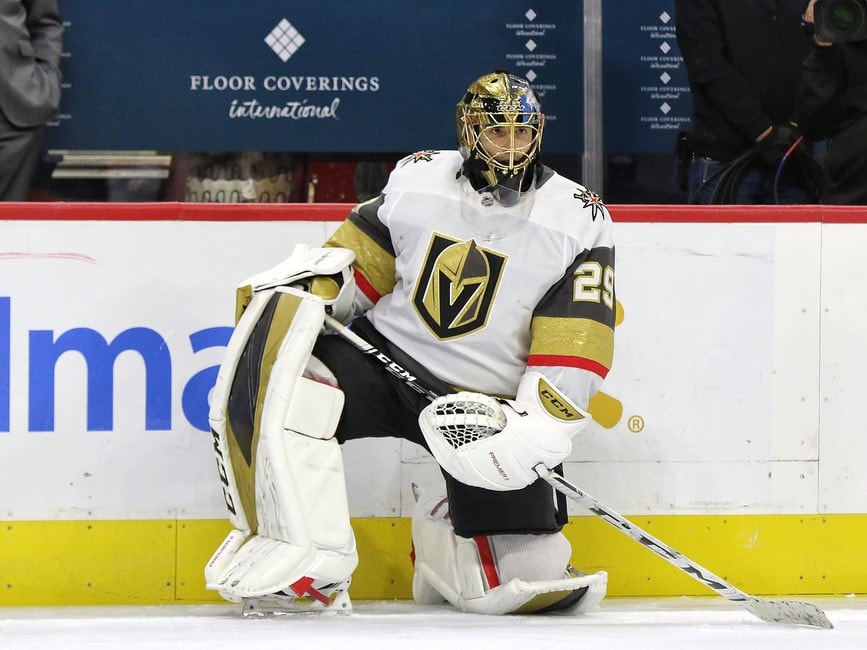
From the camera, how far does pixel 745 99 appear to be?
3514mm

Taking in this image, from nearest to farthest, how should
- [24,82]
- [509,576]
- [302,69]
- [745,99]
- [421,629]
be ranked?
1. [421,629]
2. [509,576]
3. [24,82]
4. [745,99]
5. [302,69]

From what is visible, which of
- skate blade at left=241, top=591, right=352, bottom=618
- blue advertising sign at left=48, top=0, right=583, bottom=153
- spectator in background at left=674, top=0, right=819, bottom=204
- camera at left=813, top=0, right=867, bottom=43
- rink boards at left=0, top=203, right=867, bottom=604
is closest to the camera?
skate blade at left=241, top=591, right=352, bottom=618

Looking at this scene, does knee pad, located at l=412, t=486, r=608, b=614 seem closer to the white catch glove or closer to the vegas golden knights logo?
the white catch glove

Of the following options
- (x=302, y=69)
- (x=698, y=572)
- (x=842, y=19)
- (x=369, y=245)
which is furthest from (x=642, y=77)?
(x=698, y=572)

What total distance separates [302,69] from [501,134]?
1433 millimetres

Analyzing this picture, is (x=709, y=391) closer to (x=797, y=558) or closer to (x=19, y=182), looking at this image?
(x=797, y=558)

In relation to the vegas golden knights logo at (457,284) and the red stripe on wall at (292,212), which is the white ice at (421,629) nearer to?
the vegas golden knights logo at (457,284)

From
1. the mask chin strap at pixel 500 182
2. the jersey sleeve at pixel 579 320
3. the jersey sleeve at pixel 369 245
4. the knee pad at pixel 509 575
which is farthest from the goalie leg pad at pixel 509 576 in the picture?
the mask chin strap at pixel 500 182

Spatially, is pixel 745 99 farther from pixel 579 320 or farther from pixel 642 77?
pixel 579 320

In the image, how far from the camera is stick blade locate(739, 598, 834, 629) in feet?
7.85

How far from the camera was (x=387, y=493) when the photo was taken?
9.55 ft

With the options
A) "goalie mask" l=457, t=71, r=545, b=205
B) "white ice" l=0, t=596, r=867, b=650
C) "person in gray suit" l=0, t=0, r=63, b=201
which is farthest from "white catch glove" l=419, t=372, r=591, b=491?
"person in gray suit" l=0, t=0, r=63, b=201

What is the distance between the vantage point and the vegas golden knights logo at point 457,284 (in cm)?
255

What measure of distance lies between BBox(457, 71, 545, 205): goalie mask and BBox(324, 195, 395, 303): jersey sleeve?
217 mm
